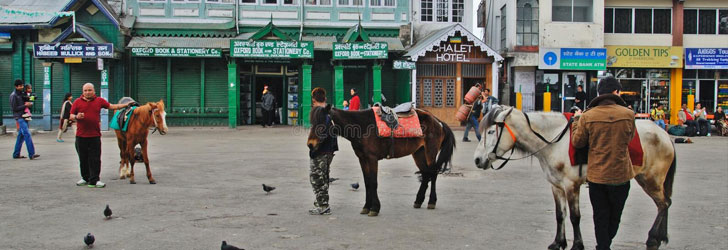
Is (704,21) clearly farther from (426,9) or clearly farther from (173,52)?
(173,52)

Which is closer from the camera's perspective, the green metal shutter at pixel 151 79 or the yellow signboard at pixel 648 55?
the green metal shutter at pixel 151 79

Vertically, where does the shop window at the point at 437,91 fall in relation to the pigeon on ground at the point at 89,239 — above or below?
above

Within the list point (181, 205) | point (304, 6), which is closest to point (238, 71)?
point (304, 6)

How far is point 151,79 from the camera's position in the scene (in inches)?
986

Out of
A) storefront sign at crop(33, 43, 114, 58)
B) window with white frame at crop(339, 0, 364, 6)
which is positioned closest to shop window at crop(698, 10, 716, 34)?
window with white frame at crop(339, 0, 364, 6)

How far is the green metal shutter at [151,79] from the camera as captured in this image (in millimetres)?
24969

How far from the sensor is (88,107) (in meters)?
10.0

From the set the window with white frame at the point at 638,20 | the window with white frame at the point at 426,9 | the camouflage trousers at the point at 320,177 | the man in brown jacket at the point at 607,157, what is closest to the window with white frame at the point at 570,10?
the window with white frame at the point at 638,20

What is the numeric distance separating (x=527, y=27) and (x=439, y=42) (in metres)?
4.52

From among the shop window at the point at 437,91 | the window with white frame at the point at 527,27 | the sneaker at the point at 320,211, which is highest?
the window with white frame at the point at 527,27

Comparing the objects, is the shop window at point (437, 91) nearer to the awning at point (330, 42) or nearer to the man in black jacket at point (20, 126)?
the awning at point (330, 42)

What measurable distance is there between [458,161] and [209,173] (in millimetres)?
5263

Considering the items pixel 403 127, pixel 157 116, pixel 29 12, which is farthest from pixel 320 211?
pixel 29 12

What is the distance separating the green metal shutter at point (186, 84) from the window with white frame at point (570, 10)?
1487 centimetres
